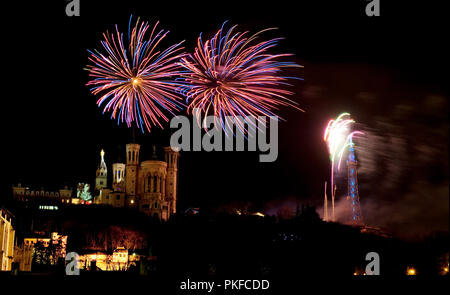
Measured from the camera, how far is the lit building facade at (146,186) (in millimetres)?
127125

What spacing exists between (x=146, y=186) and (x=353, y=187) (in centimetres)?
6359

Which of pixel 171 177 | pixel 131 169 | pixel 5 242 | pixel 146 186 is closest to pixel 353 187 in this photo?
pixel 5 242

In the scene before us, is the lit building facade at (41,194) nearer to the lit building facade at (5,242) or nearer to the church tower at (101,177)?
the church tower at (101,177)

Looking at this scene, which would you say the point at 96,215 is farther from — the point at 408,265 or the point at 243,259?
the point at 408,265

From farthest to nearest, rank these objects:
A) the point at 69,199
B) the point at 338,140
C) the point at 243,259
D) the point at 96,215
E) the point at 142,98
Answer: the point at 69,199 < the point at 96,215 < the point at 243,259 < the point at 338,140 < the point at 142,98

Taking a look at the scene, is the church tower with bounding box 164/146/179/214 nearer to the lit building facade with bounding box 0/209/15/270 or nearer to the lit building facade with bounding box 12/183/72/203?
the lit building facade with bounding box 12/183/72/203

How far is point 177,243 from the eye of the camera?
74938 millimetres

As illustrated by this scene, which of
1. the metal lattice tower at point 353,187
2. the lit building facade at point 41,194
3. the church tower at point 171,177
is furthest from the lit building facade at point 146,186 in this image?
the metal lattice tower at point 353,187

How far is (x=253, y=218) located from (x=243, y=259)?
25804 mm

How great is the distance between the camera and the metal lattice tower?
239ft

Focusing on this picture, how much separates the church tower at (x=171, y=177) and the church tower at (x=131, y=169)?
7.32 meters

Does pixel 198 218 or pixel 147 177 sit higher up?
pixel 147 177
